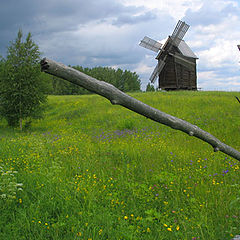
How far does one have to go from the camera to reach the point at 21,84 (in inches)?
555

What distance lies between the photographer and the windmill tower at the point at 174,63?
26.1 m

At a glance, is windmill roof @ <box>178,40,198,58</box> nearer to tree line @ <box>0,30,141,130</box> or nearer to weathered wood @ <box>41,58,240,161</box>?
tree line @ <box>0,30,141,130</box>

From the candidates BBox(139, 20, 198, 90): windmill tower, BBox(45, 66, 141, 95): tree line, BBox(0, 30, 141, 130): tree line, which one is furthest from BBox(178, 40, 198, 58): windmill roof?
BBox(45, 66, 141, 95): tree line

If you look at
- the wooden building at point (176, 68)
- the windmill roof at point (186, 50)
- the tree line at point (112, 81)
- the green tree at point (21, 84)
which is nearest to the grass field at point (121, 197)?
the green tree at point (21, 84)

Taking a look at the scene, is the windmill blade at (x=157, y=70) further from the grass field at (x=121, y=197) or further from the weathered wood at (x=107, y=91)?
the weathered wood at (x=107, y=91)

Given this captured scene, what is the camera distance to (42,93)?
48.5ft

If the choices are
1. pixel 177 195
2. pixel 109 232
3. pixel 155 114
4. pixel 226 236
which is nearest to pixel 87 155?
pixel 177 195

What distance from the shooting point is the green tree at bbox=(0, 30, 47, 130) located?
14148 mm

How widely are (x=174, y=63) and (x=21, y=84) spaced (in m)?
17.5

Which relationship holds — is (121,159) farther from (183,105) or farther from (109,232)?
(183,105)

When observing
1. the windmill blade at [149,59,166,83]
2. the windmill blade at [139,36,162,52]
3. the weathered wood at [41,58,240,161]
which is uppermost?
the windmill blade at [139,36,162,52]

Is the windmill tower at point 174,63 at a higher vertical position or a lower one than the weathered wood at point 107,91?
higher

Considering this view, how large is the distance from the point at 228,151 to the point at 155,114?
58.1 inches

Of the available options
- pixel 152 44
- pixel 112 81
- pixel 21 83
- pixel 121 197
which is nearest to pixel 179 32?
pixel 152 44
